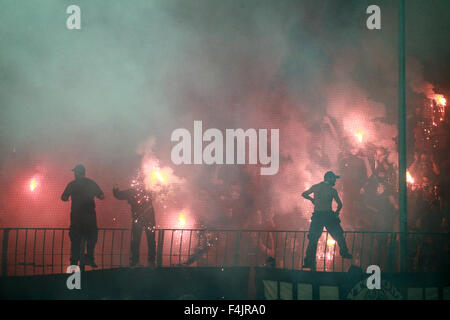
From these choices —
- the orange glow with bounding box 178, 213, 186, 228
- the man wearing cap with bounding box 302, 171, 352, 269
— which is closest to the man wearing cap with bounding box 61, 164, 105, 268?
the man wearing cap with bounding box 302, 171, 352, 269

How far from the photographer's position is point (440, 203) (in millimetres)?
11383

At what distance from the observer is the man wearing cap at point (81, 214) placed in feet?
22.0

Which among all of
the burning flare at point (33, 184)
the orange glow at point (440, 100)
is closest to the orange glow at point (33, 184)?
the burning flare at point (33, 184)

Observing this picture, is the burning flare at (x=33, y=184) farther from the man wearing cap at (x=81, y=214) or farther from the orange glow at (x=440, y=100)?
the orange glow at (x=440, y=100)

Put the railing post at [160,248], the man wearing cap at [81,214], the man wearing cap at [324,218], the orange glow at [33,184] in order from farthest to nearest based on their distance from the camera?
the orange glow at [33,184]
the railing post at [160,248]
the man wearing cap at [324,218]
the man wearing cap at [81,214]

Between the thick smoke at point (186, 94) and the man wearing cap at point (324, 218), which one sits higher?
the thick smoke at point (186, 94)

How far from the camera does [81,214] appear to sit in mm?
6750

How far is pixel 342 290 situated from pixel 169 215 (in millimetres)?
6933

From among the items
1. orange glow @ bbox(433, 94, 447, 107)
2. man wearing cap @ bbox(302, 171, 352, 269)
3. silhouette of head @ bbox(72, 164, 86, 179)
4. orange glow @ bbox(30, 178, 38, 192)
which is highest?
orange glow @ bbox(433, 94, 447, 107)

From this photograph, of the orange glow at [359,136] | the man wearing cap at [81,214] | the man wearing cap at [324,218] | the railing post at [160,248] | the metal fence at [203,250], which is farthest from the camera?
the orange glow at [359,136]

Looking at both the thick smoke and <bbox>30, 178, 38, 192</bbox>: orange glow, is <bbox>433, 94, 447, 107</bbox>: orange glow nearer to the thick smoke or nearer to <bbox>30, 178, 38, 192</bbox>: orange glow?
the thick smoke

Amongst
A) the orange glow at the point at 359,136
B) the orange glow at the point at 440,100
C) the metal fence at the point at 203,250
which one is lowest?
the metal fence at the point at 203,250

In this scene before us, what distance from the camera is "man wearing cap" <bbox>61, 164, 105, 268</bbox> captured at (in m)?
6.71
